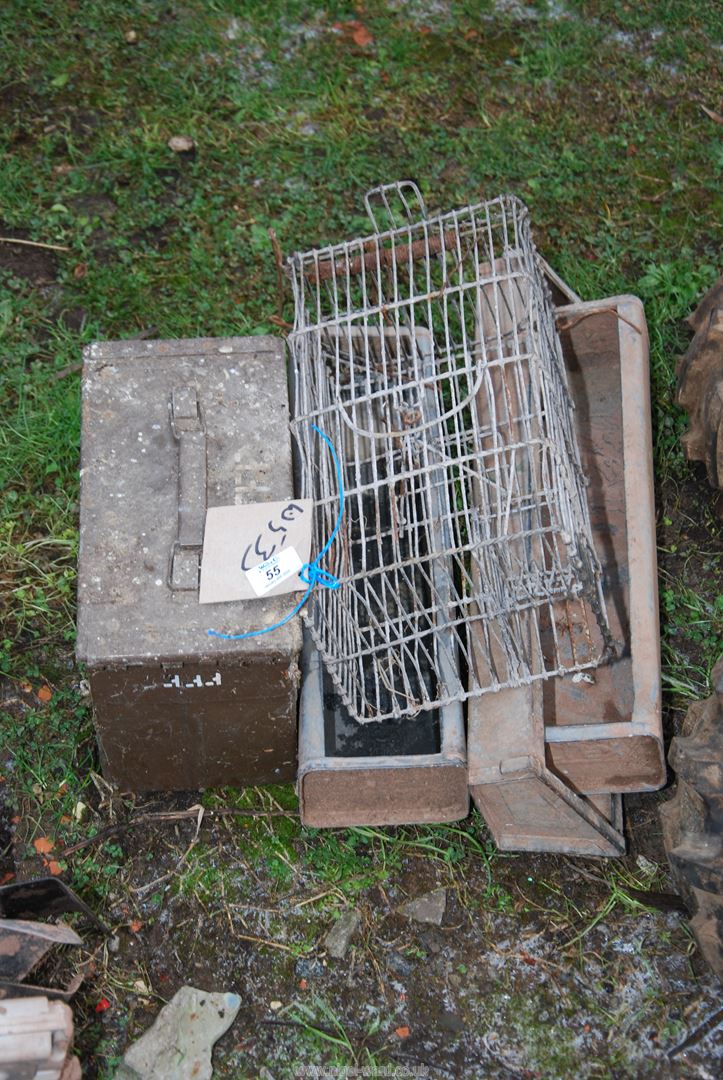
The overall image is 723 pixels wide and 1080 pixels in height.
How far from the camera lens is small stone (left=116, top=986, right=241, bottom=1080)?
8.79 ft

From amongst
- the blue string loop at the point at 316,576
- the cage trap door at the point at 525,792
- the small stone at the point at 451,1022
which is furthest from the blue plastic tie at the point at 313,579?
the small stone at the point at 451,1022

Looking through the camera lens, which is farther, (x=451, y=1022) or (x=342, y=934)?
(x=342, y=934)

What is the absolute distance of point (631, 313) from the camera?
3.38 meters

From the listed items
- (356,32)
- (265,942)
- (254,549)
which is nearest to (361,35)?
(356,32)

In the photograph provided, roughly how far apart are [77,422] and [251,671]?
1469 millimetres

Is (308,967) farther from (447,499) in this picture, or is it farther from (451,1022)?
(447,499)

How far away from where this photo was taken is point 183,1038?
2729 mm

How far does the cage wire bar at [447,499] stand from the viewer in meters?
2.80

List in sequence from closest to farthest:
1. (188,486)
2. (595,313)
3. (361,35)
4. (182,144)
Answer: (188,486) < (595,313) < (182,144) < (361,35)

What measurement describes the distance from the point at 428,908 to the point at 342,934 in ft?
0.78

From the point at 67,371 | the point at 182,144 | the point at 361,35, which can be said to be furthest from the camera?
the point at 361,35

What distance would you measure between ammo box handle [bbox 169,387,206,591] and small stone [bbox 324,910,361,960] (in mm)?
991

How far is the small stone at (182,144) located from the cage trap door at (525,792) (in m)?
2.73

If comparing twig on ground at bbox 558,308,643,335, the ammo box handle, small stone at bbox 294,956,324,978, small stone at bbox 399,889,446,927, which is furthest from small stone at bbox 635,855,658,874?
twig on ground at bbox 558,308,643,335
